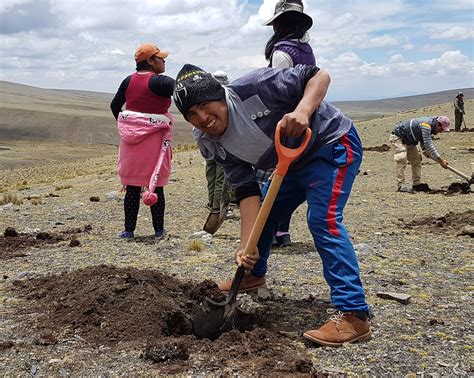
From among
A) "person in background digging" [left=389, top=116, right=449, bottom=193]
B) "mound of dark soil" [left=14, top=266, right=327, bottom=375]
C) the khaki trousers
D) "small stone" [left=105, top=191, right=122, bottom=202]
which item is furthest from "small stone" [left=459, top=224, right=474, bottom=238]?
"small stone" [left=105, top=191, right=122, bottom=202]

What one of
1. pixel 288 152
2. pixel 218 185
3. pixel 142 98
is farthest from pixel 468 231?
pixel 288 152

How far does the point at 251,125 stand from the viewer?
11.8ft

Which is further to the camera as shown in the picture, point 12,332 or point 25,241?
point 25,241

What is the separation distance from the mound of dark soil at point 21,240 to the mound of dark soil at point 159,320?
144 centimetres

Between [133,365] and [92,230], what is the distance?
4934 millimetres

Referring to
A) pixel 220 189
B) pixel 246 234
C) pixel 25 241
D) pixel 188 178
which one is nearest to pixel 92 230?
pixel 25 241

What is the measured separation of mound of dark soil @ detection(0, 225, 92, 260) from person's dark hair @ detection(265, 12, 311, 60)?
139 inches

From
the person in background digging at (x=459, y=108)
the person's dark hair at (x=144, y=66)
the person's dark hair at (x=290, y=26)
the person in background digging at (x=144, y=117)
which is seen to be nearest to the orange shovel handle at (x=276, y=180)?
the person's dark hair at (x=290, y=26)

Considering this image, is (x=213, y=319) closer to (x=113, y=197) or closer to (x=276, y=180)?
(x=276, y=180)

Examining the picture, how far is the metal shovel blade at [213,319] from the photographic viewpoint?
3.92 meters

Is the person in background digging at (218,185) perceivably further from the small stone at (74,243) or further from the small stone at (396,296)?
the small stone at (396,296)

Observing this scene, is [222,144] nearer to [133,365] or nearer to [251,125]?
[251,125]

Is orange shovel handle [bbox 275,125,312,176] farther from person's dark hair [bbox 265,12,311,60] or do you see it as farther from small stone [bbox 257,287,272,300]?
person's dark hair [bbox 265,12,311,60]

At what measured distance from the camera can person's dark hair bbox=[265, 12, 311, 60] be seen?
527cm
